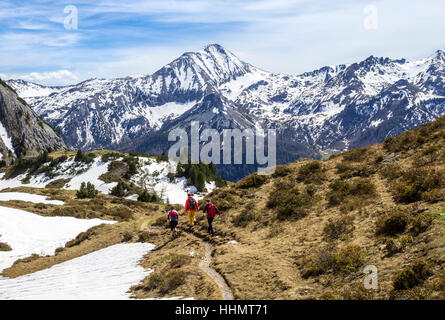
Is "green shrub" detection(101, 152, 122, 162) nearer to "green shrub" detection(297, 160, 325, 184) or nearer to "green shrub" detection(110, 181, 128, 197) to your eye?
"green shrub" detection(110, 181, 128, 197)

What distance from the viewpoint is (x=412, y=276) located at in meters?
11.0

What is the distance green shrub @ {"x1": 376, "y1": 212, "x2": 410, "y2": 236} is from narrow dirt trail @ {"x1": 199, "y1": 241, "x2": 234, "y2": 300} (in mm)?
7561

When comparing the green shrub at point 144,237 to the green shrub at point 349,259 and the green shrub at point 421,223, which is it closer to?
the green shrub at point 349,259

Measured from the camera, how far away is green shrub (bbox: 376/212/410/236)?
15.5 meters

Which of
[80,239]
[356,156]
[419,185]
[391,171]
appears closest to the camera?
[419,185]

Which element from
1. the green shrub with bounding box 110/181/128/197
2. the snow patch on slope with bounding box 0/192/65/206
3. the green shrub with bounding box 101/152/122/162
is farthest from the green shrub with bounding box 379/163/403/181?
the green shrub with bounding box 101/152/122/162

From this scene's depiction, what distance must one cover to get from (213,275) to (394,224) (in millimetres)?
8954

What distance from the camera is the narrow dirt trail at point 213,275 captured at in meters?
14.5

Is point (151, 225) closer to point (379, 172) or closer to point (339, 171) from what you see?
point (339, 171)

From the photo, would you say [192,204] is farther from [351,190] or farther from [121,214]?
[121,214]

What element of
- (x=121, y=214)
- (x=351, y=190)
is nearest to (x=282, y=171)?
(x=351, y=190)
